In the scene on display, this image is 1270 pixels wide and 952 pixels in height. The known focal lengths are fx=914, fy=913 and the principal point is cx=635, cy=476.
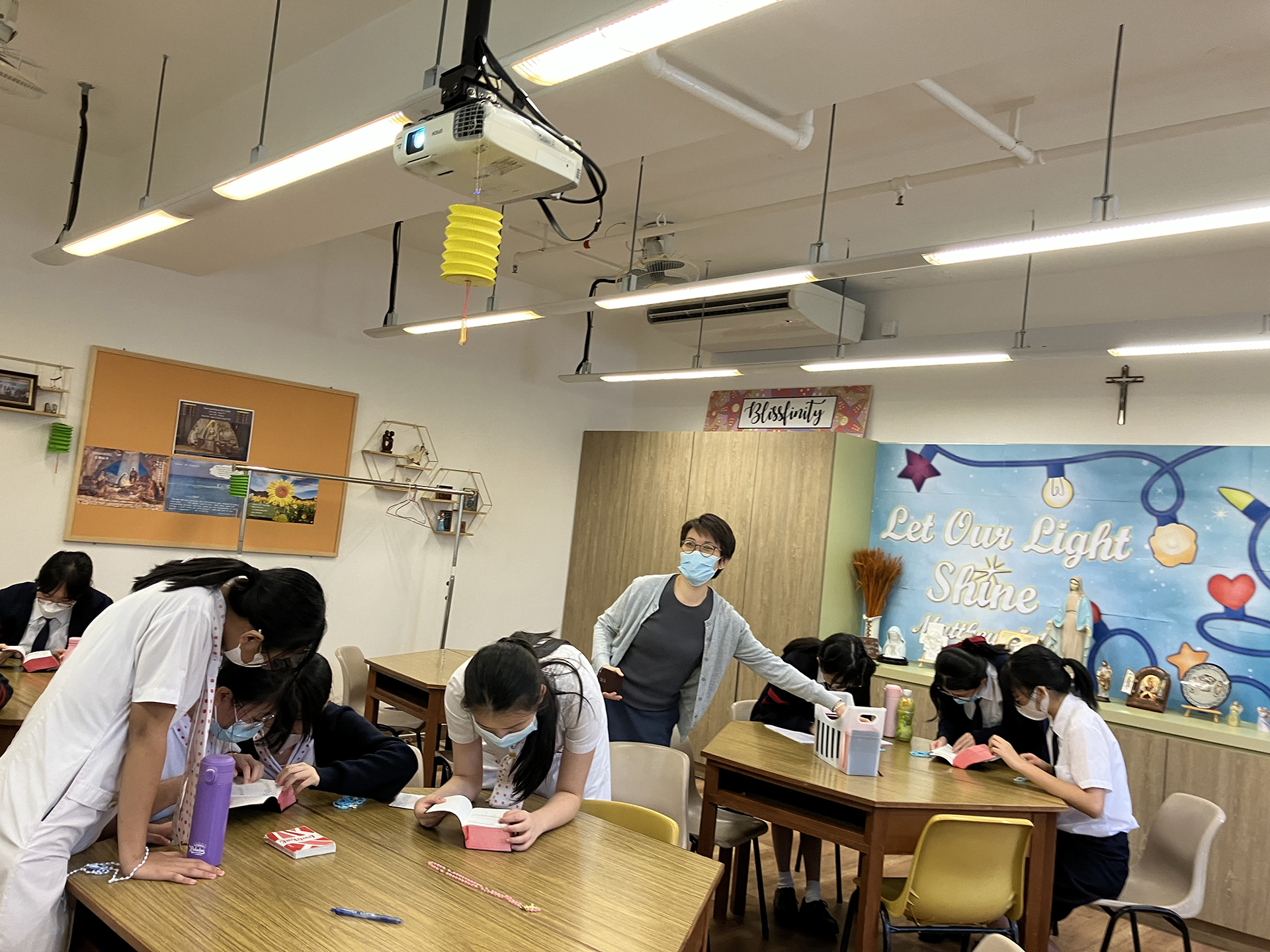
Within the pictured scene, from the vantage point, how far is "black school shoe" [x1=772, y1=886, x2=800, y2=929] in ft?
13.0

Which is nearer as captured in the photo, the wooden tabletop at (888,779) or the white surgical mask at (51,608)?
the wooden tabletop at (888,779)

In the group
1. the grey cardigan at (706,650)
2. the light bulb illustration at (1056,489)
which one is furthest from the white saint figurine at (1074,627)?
the grey cardigan at (706,650)

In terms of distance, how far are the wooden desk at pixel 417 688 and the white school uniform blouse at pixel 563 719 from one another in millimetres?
1834

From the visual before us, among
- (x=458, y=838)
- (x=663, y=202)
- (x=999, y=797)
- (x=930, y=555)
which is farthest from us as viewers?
(x=930, y=555)

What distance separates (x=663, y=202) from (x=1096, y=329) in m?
2.70

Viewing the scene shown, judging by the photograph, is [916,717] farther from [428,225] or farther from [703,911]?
[428,225]

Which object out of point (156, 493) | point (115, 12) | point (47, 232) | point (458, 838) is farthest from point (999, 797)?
point (47, 232)

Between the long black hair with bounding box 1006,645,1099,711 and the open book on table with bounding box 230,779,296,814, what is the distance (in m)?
2.59

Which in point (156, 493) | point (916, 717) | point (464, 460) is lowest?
point (916, 717)

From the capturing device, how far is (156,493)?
576 cm

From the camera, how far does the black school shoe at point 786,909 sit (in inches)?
156

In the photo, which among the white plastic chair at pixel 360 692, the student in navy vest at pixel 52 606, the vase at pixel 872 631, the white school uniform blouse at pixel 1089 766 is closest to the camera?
the white school uniform blouse at pixel 1089 766

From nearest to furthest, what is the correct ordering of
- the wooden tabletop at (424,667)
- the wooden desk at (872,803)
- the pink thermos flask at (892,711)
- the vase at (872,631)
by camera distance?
the wooden desk at (872,803) → the pink thermos flask at (892,711) → the wooden tabletop at (424,667) → the vase at (872,631)

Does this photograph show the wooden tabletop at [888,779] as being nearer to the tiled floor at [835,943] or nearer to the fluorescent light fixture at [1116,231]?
the tiled floor at [835,943]
